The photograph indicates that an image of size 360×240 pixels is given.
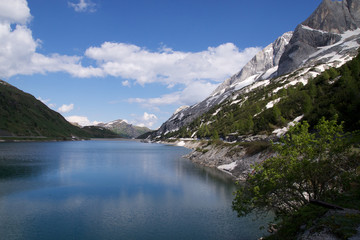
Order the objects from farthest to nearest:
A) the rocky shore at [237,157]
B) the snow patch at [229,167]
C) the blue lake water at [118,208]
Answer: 1. the snow patch at [229,167]
2. the rocky shore at [237,157]
3. the blue lake water at [118,208]

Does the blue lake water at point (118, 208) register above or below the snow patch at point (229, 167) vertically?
below

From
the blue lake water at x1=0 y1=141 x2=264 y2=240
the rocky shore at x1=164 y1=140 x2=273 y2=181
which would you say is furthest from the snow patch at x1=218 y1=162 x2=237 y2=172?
the blue lake water at x1=0 y1=141 x2=264 y2=240

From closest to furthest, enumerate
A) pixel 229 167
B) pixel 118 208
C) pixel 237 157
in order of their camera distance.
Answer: pixel 118 208 → pixel 229 167 → pixel 237 157

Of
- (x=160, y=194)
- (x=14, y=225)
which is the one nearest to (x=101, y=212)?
(x=14, y=225)

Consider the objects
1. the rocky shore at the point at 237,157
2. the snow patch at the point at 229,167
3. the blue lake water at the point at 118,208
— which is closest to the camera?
the blue lake water at the point at 118,208

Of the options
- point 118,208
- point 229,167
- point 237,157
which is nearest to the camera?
point 118,208

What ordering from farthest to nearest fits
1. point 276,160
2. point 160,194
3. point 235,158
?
point 235,158, point 160,194, point 276,160

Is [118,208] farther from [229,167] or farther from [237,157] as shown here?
[237,157]

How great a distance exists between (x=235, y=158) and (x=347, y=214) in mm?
65171

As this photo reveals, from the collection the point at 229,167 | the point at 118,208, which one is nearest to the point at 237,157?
the point at 229,167

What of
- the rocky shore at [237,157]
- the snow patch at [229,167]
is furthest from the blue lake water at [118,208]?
the snow patch at [229,167]

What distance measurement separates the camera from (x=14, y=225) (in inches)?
1207

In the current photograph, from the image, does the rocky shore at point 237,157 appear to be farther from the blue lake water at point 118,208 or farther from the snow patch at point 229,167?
the blue lake water at point 118,208

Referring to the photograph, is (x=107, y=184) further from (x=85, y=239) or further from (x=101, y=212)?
(x=85, y=239)
